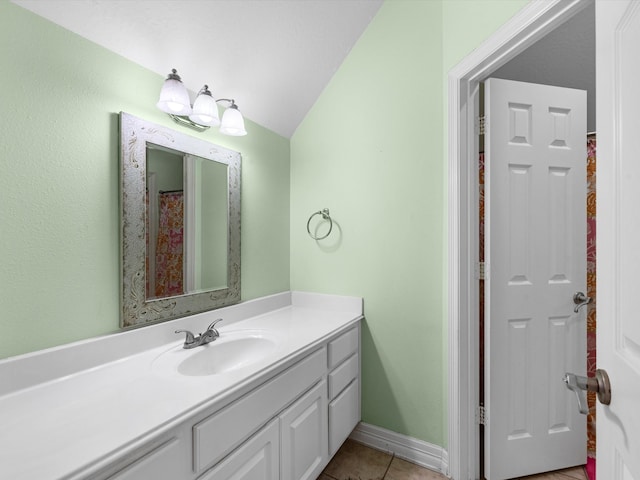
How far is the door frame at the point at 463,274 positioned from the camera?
4.89ft

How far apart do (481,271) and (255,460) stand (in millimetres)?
1309

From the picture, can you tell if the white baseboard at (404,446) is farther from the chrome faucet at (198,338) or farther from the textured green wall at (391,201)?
the chrome faucet at (198,338)

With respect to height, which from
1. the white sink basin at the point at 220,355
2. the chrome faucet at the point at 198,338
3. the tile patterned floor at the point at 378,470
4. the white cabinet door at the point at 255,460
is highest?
the chrome faucet at the point at 198,338

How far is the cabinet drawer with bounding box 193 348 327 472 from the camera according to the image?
889 millimetres

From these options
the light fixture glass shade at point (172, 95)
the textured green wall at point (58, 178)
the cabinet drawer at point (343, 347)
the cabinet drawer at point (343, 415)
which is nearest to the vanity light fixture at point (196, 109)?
the light fixture glass shade at point (172, 95)

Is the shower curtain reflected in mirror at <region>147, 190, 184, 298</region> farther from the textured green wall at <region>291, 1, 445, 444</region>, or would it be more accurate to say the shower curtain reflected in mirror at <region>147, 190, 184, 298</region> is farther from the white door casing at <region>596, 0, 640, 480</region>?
the white door casing at <region>596, 0, 640, 480</region>

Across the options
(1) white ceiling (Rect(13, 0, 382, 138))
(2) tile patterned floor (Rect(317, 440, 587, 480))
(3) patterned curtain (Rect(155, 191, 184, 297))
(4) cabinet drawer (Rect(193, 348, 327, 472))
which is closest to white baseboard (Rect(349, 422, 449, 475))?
(2) tile patterned floor (Rect(317, 440, 587, 480))

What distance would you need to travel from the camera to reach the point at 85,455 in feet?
2.13

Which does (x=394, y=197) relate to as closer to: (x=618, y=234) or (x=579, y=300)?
(x=579, y=300)

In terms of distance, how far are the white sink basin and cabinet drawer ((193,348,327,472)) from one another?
5.2 inches

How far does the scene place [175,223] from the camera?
1.42 metres

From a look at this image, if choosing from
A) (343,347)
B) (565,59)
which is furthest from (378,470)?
(565,59)

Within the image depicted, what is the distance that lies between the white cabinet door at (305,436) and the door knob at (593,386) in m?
0.96

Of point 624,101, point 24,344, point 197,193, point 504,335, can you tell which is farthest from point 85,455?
point 504,335
